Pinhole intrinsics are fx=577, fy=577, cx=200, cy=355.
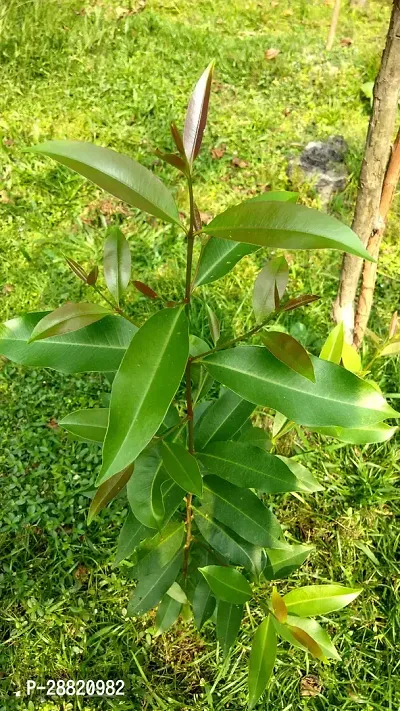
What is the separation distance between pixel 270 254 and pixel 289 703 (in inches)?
Result: 82.4

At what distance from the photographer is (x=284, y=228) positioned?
780 mm

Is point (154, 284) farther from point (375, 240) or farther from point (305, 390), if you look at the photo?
point (305, 390)

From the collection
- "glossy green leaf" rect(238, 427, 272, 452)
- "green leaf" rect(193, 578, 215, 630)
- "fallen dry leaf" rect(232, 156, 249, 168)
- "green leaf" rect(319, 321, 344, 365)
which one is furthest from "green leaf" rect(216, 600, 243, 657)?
"fallen dry leaf" rect(232, 156, 249, 168)

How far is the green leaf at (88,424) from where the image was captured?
1308 mm

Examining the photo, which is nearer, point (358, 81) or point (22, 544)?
point (22, 544)

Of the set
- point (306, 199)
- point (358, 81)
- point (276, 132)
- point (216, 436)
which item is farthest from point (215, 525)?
point (358, 81)

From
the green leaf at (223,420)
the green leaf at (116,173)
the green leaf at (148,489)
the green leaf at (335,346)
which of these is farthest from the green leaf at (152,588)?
the green leaf at (116,173)

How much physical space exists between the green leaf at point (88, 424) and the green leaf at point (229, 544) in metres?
0.38

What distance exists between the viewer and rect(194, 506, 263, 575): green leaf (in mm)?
1493

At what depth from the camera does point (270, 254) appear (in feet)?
10.2

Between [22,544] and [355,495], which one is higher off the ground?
[355,495]

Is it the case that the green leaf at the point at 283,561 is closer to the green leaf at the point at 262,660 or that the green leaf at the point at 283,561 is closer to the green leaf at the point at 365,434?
the green leaf at the point at 262,660

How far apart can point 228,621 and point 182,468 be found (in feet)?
2.15

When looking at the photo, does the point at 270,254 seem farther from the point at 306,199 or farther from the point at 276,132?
the point at 276,132
